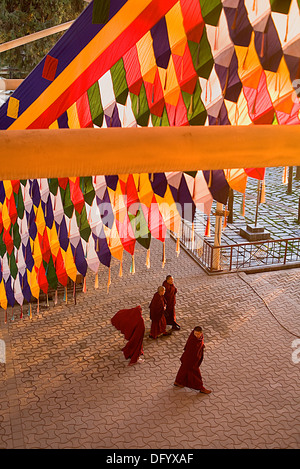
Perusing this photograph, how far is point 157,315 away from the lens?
9.69m

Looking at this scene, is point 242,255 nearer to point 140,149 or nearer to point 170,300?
point 170,300

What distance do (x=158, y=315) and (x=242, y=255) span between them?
533cm

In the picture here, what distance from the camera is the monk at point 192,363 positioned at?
799 cm

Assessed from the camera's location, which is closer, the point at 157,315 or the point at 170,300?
the point at 157,315

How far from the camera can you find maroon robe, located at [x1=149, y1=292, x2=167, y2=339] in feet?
31.5

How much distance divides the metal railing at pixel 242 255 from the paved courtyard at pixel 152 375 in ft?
2.93

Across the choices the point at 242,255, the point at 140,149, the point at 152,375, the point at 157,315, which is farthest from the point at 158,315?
the point at 140,149

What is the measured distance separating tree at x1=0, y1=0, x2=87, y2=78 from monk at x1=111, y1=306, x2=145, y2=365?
914 cm

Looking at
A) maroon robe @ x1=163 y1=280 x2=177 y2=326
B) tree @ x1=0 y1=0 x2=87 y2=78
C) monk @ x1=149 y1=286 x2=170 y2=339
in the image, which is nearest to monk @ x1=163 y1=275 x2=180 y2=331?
maroon robe @ x1=163 y1=280 x2=177 y2=326

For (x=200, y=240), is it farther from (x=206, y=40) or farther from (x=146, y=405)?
(x=206, y=40)

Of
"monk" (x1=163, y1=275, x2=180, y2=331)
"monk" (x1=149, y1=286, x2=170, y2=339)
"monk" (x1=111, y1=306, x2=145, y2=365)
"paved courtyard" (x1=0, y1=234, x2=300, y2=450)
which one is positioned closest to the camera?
"paved courtyard" (x1=0, y1=234, x2=300, y2=450)

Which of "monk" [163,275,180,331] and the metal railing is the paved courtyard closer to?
"monk" [163,275,180,331]
